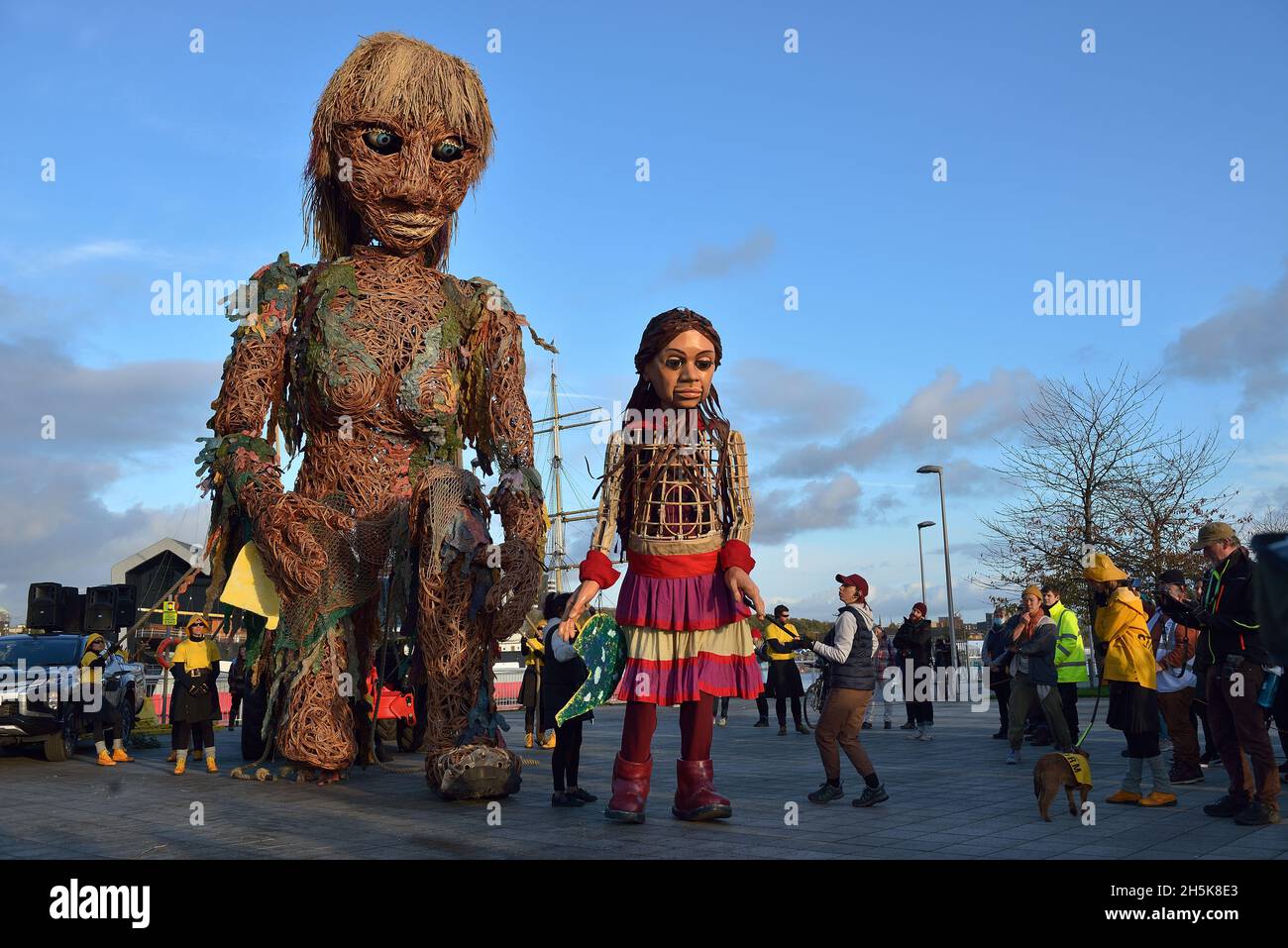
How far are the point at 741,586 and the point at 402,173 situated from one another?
4078mm

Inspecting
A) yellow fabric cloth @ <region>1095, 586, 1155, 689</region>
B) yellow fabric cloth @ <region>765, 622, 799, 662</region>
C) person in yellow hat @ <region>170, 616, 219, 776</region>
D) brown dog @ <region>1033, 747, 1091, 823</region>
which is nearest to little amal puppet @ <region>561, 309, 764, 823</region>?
brown dog @ <region>1033, 747, 1091, 823</region>

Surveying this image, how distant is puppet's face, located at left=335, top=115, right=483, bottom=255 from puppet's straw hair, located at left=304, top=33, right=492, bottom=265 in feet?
0.22

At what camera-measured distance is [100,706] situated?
11555 mm

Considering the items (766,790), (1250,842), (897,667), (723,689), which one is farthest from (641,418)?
(897,667)

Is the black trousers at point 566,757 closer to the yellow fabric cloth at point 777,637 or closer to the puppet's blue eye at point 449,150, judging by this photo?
the puppet's blue eye at point 449,150

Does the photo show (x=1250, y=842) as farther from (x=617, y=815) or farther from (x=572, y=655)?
(x=572, y=655)

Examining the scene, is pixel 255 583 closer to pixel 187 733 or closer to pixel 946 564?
pixel 187 733

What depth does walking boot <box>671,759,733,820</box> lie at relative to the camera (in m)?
6.48

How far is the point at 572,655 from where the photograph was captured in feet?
26.0

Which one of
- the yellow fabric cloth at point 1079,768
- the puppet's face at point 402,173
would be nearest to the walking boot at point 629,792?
the yellow fabric cloth at point 1079,768

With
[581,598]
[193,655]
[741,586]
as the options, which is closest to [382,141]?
[581,598]

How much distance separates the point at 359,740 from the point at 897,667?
27.2ft

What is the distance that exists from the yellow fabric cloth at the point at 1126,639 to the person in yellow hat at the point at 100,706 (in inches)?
372
